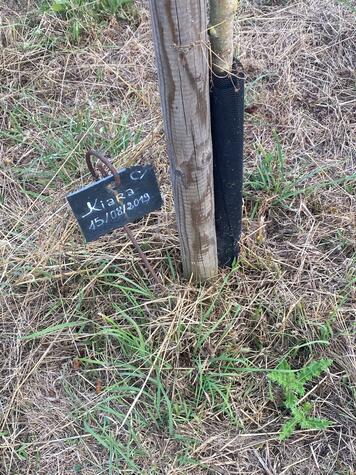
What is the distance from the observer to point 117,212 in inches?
52.6

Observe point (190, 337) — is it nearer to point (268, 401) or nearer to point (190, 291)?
point (190, 291)

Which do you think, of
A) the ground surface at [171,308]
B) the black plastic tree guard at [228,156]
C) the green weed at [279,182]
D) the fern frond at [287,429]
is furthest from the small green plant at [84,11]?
the fern frond at [287,429]

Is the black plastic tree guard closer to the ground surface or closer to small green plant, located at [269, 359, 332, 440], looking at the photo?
the ground surface

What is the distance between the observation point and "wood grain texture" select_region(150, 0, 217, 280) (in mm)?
1002

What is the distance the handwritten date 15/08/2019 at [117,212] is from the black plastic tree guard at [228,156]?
0.77 feet

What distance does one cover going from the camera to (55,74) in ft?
7.95

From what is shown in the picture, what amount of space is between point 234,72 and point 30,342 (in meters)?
1.06

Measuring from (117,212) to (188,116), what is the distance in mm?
340

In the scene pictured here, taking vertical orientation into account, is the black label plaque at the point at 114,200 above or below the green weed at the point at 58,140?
above

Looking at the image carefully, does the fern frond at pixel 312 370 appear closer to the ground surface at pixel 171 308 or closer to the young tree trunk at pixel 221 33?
the ground surface at pixel 171 308

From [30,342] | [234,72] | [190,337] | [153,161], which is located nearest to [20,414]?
[30,342]

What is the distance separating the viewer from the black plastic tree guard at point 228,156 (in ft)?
4.01

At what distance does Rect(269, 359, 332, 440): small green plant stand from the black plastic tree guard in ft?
1.43

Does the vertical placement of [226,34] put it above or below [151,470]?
above
